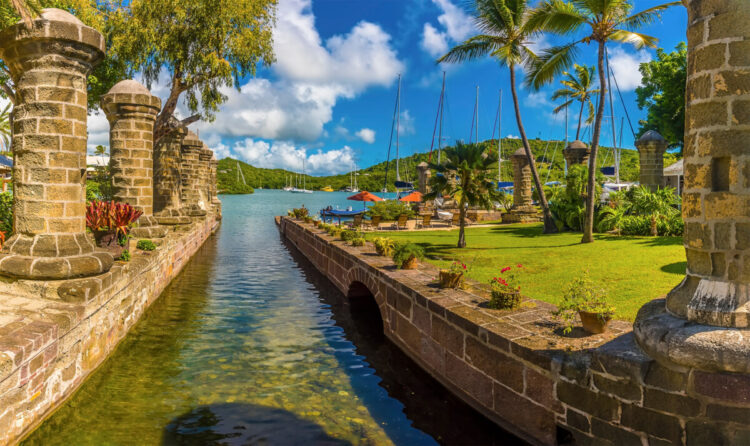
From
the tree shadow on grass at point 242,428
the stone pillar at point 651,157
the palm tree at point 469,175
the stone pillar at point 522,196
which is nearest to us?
the tree shadow on grass at point 242,428

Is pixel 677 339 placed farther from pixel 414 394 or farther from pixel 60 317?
pixel 60 317

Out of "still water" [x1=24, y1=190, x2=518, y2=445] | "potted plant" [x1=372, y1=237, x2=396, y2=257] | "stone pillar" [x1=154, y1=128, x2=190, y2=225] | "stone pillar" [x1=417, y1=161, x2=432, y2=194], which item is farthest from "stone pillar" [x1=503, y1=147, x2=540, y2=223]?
"stone pillar" [x1=154, y1=128, x2=190, y2=225]

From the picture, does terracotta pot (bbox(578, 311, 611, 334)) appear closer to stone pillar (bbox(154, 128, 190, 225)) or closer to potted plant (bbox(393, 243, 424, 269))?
potted plant (bbox(393, 243, 424, 269))

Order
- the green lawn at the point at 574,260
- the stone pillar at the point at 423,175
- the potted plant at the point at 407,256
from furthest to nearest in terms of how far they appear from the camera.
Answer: the stone pillar at the point at 423,175
the potted plant at the point at 407,256
the green lawn at the point at 574,260

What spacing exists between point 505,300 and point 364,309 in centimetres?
640

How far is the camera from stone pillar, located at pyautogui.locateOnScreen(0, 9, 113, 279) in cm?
721

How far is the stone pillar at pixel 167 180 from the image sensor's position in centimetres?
1939

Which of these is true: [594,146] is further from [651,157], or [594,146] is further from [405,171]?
[405,171]

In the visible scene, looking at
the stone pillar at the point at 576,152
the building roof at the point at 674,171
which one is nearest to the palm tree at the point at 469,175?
the stone pillar at the point at 576,152

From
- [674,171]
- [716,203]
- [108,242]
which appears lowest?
[108,242]

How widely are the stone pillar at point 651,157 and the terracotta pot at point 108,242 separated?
19.7 meters

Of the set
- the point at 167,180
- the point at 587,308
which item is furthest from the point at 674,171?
the point at 167,180

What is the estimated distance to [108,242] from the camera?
1012 cm

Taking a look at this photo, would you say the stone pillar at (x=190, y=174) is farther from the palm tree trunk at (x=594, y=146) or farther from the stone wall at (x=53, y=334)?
the palm tree trunk at (x=594, y=146)
